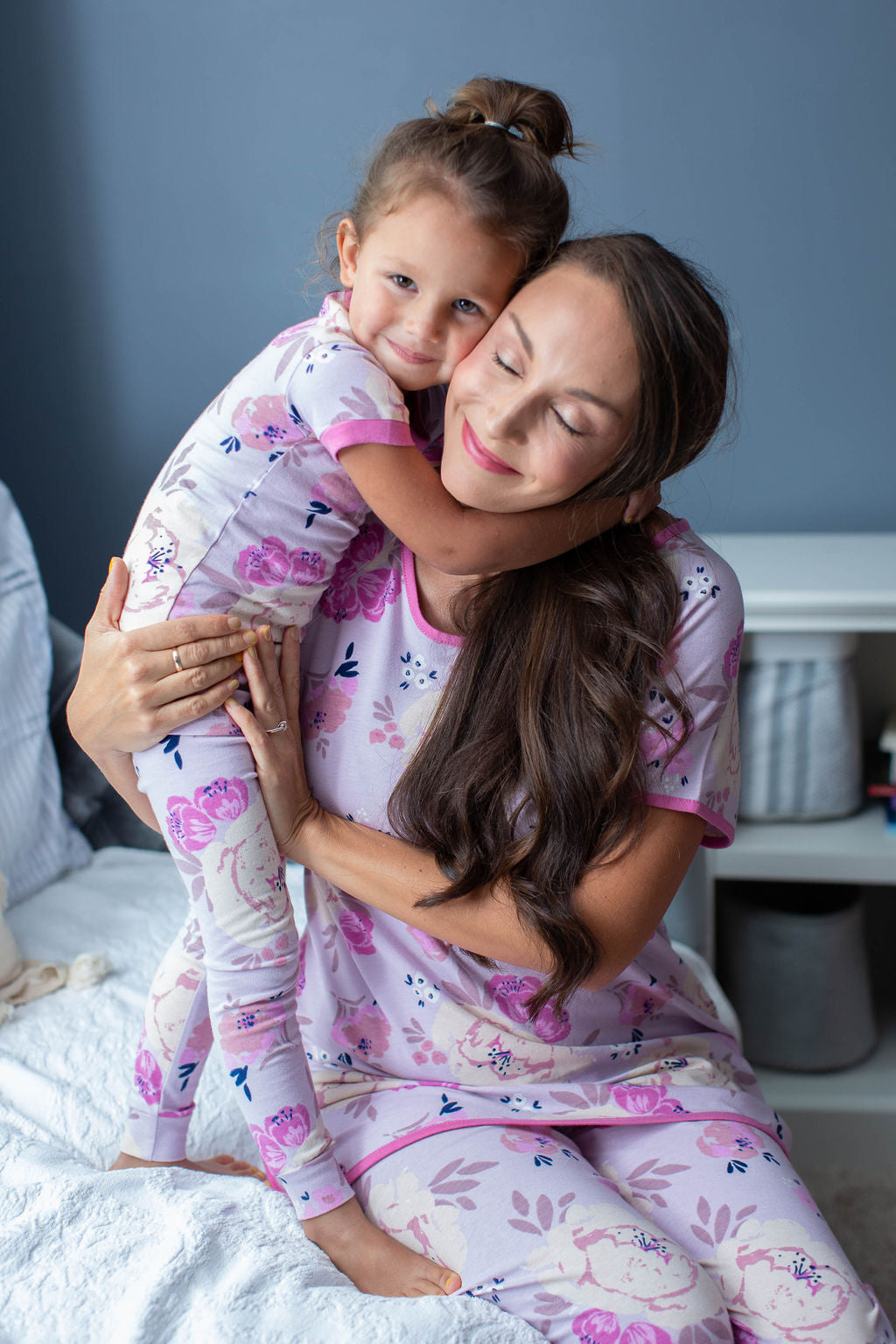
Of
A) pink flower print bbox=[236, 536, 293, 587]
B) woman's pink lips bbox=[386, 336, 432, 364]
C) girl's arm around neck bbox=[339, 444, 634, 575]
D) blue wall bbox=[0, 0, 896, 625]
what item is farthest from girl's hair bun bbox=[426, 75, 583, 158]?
blue wall bbox=[0, 0, 896, 625]

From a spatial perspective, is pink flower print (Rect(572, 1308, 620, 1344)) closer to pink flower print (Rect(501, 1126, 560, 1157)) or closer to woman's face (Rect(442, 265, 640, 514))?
pink flower print (Rect(501, 1126, 560, 1157))

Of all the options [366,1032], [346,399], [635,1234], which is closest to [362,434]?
[346,399]

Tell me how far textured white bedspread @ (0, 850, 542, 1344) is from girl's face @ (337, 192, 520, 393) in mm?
792

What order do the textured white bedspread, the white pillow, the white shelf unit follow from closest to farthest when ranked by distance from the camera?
the textured white bedspread
the white shelf unit
the white pillow

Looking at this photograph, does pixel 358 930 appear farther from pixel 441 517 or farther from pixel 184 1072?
pixel 441 517

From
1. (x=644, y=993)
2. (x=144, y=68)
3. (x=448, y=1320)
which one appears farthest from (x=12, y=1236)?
(x=144, y=68)

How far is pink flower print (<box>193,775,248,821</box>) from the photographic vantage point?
3.36ft

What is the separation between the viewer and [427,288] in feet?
3.29

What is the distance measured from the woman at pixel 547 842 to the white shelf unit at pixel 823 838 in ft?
1.88

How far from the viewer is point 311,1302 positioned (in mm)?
923

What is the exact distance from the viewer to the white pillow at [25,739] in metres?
1.77

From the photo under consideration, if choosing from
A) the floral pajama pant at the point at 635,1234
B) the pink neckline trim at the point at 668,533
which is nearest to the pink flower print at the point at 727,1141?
the floral pajama pant at the point at 635,1234

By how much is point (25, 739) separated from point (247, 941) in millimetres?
950

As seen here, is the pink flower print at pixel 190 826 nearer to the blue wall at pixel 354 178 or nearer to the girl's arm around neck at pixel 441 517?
the girl's arm around neck at pixel 441 517
